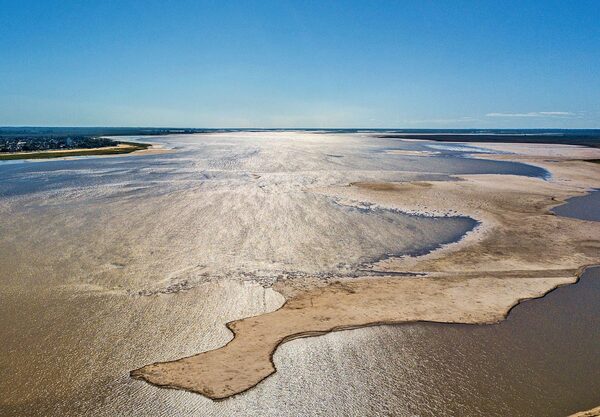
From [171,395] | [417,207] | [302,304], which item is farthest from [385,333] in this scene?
[417,207]

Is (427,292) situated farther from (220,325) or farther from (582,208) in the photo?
(582,208)

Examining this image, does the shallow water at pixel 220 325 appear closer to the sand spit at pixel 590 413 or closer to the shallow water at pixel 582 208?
the sand spit at pixel 590 413

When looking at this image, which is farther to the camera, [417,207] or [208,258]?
[417,207]

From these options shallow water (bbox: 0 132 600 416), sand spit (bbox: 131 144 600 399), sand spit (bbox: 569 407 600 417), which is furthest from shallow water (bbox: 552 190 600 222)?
sand spit (bbox: 569 407 600 417)

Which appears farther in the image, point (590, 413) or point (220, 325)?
point (220, 325)

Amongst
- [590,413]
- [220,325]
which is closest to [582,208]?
[590,413]

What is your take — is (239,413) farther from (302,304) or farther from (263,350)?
(302,304)
